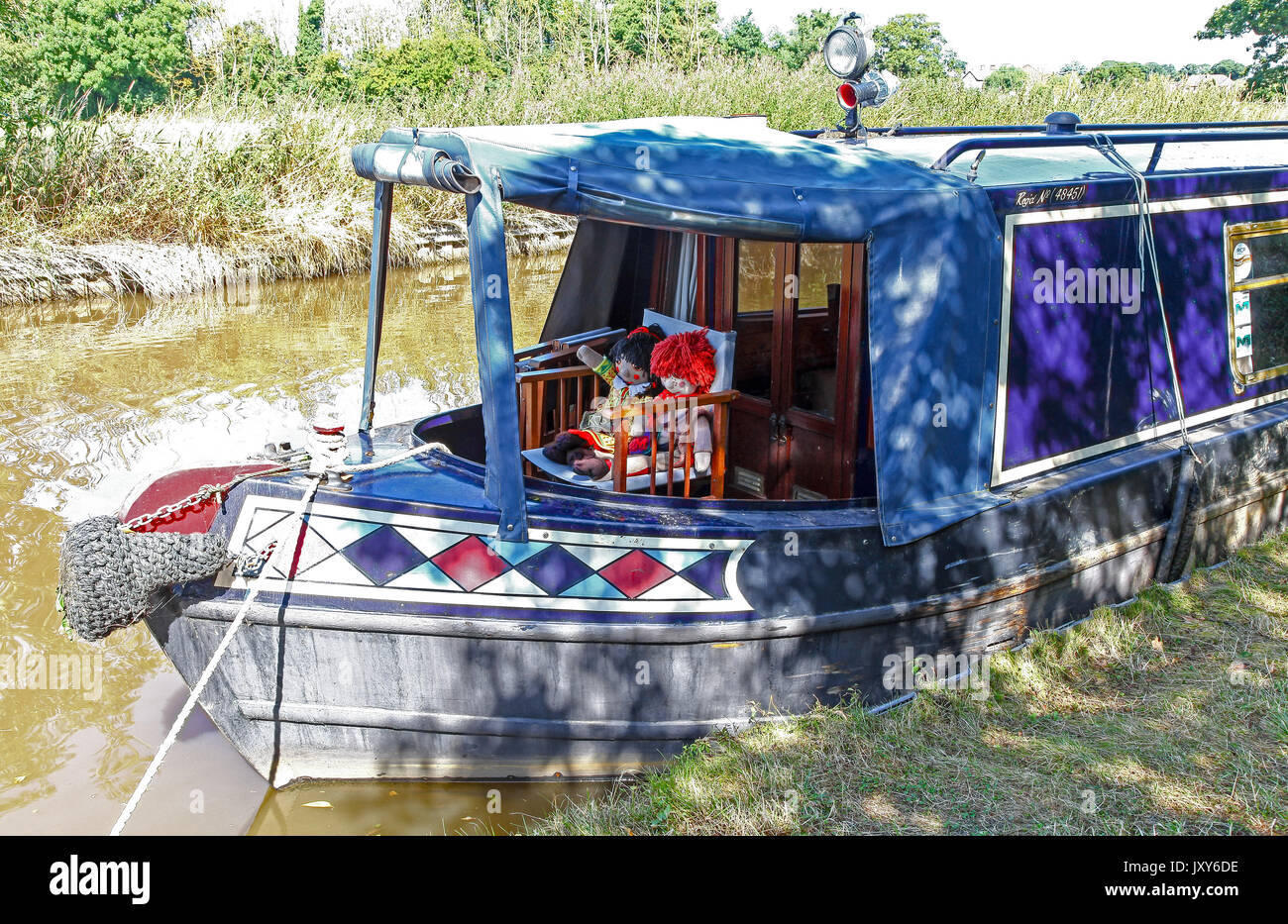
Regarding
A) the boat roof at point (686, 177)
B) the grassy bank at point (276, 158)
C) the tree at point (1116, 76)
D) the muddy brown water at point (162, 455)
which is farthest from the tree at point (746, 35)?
the boat roof at point (686, 177)

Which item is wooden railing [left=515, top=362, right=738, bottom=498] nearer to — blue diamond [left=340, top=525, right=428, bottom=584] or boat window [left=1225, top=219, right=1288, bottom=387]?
blue diamond [left=340, top=525, right=428, bottom=584]

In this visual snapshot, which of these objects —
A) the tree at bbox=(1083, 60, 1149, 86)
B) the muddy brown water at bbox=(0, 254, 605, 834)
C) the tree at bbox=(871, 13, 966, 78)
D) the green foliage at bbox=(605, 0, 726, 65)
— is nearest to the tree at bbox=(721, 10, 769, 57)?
the tree at bbox=(871, 13, 966, 78)

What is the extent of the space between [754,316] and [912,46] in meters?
59.5

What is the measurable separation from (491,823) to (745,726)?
109 cm

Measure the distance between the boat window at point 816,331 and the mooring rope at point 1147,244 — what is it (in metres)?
1.30

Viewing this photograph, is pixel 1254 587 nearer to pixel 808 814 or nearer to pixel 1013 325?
pixel 1013 325

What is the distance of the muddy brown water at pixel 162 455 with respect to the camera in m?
4.29

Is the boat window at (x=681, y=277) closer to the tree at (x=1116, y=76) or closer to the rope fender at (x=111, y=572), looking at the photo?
the rope fender at (x=111, y=572)

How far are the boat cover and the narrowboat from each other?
1 cm

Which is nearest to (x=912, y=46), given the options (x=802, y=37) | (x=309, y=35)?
(x=802, y=37)

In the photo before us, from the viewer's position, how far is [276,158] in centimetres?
1514

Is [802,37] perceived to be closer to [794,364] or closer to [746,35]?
[746,35]

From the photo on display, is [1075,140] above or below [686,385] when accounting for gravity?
above

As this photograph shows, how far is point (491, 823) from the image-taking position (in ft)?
13.7
